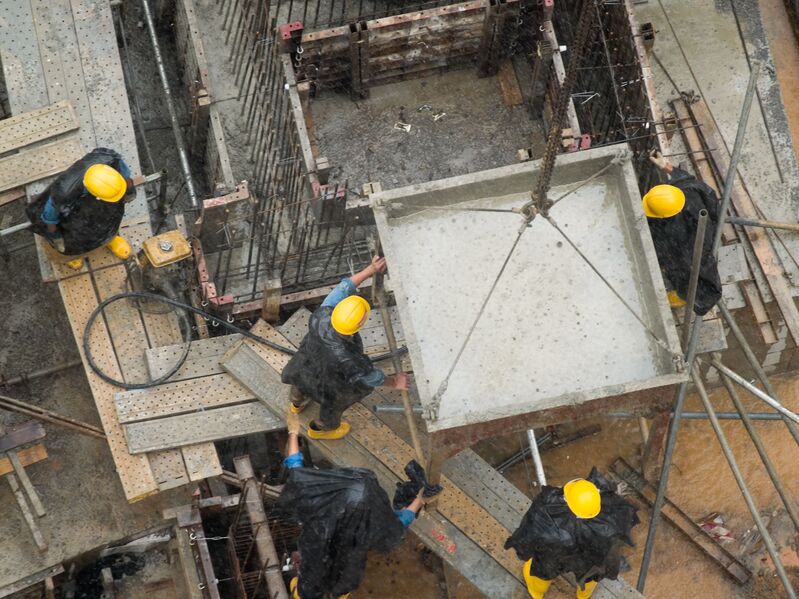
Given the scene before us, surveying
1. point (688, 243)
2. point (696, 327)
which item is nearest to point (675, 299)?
point (688, 243)

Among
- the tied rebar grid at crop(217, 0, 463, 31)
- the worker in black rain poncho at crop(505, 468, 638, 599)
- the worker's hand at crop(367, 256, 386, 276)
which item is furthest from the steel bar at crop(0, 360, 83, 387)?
the worker in black rain poncho at crop(505, 468, 638, 599)

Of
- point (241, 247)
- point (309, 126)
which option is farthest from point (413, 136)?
point (241, 247)

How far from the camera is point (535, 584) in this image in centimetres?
1338

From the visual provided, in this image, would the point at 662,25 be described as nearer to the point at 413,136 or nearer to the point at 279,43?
the point at 413,136

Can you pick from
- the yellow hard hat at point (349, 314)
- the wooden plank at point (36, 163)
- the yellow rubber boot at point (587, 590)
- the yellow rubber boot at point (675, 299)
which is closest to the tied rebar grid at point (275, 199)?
the wooden plank at point (36, 163)

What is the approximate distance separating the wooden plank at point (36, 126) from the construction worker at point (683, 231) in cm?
614

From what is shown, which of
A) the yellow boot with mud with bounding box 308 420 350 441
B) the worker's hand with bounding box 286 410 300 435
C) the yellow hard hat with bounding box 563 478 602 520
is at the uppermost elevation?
the worker's hand with bounding box 286 410 300 435

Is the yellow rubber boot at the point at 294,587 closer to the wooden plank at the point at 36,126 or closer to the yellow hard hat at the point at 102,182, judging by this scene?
the yellow hard hat at the point at 102,182

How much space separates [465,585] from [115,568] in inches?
154

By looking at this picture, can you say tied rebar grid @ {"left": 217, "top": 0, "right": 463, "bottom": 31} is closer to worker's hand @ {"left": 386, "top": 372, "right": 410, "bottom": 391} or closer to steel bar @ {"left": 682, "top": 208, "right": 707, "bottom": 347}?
steel bar @ {"left": 682, "top": 208, "right": 707, "bottom": 347}

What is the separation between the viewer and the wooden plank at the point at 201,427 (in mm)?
13797

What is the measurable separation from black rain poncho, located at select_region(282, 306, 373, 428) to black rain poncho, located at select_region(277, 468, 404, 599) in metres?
0.73

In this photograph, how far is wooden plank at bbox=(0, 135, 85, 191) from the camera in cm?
1435

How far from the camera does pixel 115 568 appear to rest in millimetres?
14867
